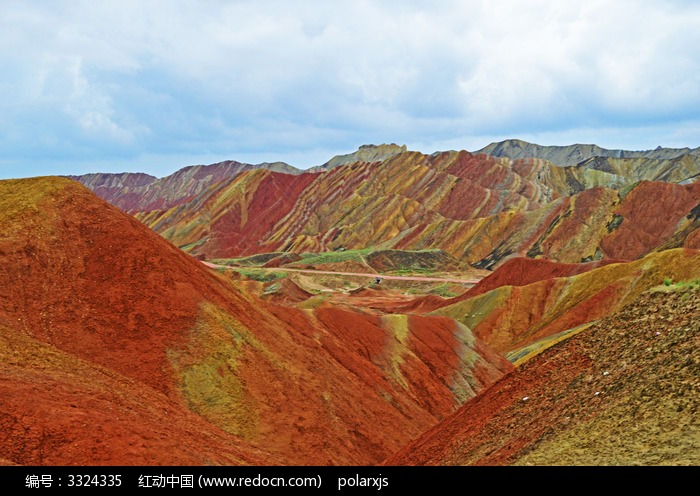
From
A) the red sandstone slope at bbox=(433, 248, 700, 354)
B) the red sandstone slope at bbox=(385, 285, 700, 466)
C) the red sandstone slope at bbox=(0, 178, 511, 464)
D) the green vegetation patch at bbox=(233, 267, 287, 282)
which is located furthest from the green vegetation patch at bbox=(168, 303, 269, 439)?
the green vegetation patch at bbox=(233, 267, 287, 282)

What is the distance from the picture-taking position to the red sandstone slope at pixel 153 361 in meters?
16.5

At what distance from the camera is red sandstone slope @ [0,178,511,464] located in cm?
1650

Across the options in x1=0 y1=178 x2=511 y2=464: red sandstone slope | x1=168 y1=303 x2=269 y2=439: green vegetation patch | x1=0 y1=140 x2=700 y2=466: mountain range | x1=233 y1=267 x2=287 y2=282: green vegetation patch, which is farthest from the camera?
x1=233 y1=267 x2=287 y2=282: green vegetation patch

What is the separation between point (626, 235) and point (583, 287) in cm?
5578

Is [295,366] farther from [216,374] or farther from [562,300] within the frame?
[562,300]

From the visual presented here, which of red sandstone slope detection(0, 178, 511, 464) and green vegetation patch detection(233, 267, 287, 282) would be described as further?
green vegetation patch detection(233, 267, 287, 282)

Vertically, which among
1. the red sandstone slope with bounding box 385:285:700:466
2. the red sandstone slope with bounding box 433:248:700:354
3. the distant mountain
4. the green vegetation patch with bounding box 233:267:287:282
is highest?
the distant mountain

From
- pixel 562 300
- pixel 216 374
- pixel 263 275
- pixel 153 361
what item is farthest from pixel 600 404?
pixel 263 275

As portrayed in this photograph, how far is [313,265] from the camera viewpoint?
420 ft

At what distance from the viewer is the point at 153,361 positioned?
2373 cm

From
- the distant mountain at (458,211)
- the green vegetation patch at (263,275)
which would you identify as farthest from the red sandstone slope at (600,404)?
the green vegetation patch at (263,275)

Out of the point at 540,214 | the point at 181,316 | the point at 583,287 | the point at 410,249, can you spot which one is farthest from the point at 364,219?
the point at 181,316

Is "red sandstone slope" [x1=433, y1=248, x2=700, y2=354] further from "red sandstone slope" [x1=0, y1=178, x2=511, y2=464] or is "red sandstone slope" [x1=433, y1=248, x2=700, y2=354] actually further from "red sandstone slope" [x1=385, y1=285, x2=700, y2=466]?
"red sandstone slope" [x1=385, y1=285, x2=700, y2=466]

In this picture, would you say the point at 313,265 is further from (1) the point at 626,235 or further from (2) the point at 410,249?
(1) the point at 626,235
